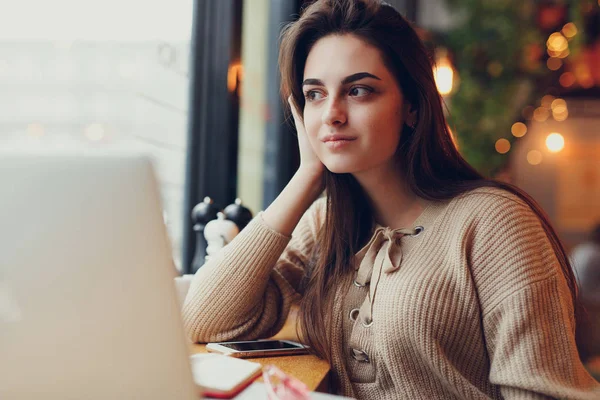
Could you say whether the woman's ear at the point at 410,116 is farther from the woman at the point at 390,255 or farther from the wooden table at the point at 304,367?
the wooden table at the point at 304,367

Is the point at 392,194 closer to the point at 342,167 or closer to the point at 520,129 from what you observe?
the point at 342,167

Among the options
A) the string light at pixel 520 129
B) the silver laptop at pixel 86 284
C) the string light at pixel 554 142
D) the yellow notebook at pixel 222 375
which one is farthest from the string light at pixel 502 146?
the silver laptop at pixel 86 284

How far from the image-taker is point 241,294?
1.51 meters

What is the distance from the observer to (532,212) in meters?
1.33

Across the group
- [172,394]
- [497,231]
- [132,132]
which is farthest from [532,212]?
[132,132]

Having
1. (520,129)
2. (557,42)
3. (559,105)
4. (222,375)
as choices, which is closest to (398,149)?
(222,375)

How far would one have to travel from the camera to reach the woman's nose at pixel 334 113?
1.42 meters

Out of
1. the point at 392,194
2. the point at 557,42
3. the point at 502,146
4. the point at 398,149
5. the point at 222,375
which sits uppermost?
the point at 557,42

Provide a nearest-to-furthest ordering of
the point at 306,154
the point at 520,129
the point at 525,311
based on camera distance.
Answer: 1. the point at 525,311
2. the point at 306,154
3. the point at 520,129

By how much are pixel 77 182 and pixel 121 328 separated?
149 mm

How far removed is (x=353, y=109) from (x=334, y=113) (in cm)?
5

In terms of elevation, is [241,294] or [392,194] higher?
[392,194]

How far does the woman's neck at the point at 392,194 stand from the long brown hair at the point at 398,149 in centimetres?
3

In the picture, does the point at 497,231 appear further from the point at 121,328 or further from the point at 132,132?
the point at 132,132
